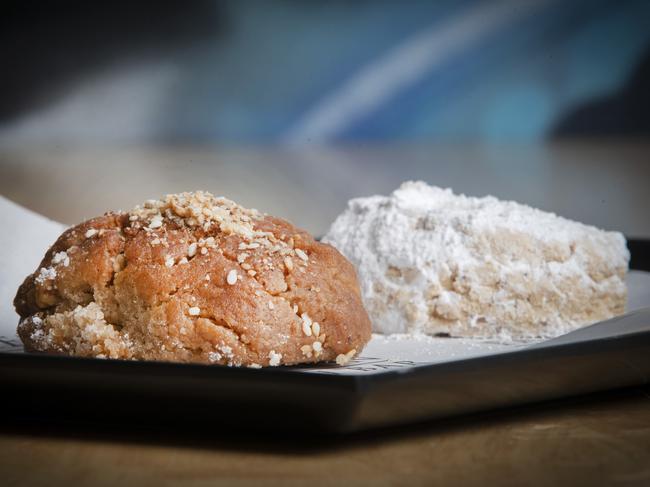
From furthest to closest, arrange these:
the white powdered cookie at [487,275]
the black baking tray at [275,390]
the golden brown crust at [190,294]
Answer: the white powdered cookie at [487,275], the golden brown crust at [190,294], the black baking tray at [275,390]

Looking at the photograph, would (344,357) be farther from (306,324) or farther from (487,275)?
(487,275)

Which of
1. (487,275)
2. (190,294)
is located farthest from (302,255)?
(487,275)

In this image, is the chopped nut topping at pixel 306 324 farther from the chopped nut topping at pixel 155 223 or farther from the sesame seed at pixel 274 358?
the chopped nut topping at pixel 155 223

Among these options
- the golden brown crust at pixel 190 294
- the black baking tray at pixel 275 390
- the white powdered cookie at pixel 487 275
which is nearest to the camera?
the black baking tray at pixel 275 390

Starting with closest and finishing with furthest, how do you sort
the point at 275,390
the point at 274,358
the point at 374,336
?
the point at 275,390, the point at 274,358, the point at 374,336

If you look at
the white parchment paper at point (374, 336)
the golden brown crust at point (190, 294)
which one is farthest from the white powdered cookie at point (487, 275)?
the golden brown crust at point (190, 294)

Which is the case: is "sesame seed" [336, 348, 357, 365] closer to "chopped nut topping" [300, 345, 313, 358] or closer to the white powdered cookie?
"chopped nut topping" [300, 345, 313, 358]

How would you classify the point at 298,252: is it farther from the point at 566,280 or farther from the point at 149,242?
the point at 566,280
